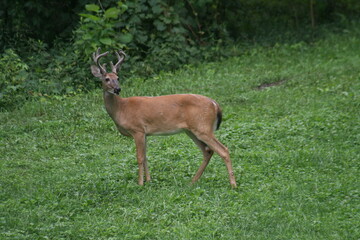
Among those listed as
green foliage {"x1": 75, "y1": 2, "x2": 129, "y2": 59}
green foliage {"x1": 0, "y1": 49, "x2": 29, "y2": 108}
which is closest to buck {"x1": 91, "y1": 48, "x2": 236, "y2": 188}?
green foliage {"x1": 0, "y1": 49, "x2": 29, "y2": 108}

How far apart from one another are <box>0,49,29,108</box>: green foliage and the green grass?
1.35ft

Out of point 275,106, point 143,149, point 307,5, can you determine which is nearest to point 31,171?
point 143,149

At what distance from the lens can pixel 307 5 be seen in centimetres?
1831

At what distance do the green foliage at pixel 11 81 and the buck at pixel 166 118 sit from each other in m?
4.13

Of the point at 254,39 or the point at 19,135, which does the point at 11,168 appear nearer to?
the point at 19,135

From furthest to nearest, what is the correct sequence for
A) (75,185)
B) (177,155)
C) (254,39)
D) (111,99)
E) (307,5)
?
(307,5), (254,39), (177,155), (111,99), (75,185)

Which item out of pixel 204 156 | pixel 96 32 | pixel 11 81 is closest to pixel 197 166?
pixel 204 156

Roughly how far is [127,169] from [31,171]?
4.11 feet

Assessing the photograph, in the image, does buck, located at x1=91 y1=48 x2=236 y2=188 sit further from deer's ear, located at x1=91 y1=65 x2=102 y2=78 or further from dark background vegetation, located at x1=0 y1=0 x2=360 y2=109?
dark background vegetation, located at x1=0 y1=0 x2=360 y2=109

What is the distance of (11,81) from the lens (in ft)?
39.3

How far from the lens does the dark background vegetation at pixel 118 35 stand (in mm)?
12578

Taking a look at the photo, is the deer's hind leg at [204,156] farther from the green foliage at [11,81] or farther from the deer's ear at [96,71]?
the green foliage at [11,81]

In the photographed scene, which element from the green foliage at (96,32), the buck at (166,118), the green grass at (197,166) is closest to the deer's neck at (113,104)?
the buck at (166,118)

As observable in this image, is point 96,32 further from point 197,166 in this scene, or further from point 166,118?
point 166,118
